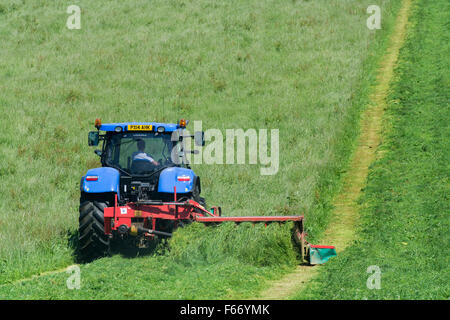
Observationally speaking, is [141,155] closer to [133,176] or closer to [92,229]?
[133,176]

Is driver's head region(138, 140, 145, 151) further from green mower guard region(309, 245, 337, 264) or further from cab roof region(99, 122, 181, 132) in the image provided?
green mower guard region(309, 245, 337, 264)

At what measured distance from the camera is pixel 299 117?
20.0 m

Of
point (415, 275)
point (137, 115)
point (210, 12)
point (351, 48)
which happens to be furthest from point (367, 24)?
point (415, 275)

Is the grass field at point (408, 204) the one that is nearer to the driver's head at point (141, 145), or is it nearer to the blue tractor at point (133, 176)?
the blue tractor at point (133, 176)

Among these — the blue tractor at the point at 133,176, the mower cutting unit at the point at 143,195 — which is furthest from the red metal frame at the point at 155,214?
the blue tractor at the point at 133,176

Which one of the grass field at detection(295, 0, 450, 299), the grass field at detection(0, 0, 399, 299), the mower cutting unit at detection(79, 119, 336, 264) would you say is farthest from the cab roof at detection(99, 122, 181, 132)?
the grass field at detection(295, 0, 450, 299)

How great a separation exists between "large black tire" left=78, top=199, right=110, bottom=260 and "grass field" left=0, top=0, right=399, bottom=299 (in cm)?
39

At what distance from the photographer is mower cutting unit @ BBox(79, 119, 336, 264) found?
32.2 ft

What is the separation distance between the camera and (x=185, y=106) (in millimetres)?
21000

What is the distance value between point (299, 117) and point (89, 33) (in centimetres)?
1378

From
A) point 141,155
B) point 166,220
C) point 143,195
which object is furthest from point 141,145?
point 166,220

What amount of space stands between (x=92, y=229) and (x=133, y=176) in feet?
4.22

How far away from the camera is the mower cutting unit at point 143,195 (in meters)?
9.82
